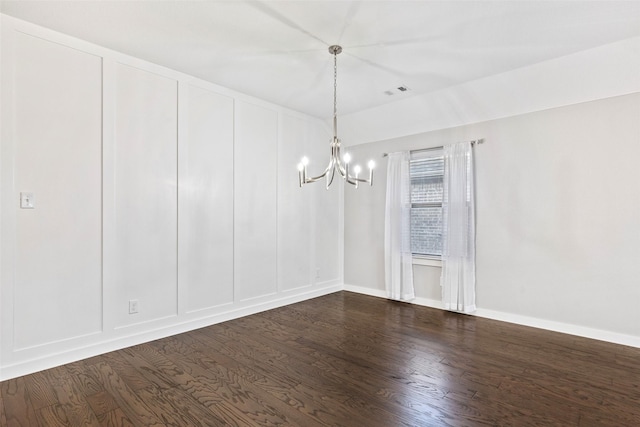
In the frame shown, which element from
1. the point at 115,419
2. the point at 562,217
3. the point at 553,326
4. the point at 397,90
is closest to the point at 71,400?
the point at 115,419

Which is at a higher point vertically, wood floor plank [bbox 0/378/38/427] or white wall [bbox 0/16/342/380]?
white wall [bbox 0/16/342/380]

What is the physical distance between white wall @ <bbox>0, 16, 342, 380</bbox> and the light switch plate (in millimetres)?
28

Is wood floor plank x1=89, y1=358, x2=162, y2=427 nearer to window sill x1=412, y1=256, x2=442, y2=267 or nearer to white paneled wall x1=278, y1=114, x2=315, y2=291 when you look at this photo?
white paneled wall x1=278, y1=114, x2=315, y2=291

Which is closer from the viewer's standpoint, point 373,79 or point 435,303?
point 373,79

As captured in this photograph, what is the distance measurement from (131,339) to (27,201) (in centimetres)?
152

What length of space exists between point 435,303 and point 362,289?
1250mm

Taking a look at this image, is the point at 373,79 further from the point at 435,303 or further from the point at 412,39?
the point at 435,303

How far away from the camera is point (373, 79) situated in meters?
3.77

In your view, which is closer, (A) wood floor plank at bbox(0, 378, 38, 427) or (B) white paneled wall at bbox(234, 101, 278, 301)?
(A) wood floor plank at bbox(0, 378, 38, 427)

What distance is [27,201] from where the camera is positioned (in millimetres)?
2672

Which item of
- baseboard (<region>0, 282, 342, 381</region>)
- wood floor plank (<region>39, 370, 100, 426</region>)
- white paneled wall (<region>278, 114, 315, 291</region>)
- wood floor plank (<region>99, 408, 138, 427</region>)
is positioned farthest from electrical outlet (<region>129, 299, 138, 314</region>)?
white paneled wall (<region>278, 114, 315, 291</region>)

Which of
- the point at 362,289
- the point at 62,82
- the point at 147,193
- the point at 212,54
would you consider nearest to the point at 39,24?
the point at 62,82

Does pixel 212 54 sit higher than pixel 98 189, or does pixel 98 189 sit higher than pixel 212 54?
pixel 212 54

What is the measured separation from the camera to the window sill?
458cm
